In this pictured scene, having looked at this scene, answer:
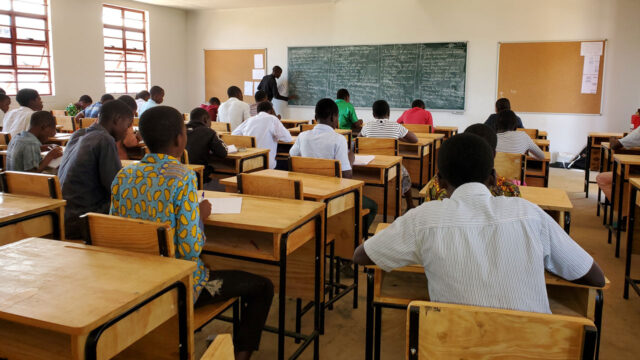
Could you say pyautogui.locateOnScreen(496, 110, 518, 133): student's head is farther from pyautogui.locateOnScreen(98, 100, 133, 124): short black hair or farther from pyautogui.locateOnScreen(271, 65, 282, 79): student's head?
pyautogui.locateOnScreen(271, 65, 282, 79): student's head

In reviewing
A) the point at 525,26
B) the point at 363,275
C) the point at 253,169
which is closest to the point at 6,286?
the point at 363,275

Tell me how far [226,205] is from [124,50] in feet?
28.0

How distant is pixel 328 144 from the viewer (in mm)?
3756

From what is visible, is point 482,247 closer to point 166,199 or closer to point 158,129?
point 166,199

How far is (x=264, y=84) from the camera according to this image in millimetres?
9945

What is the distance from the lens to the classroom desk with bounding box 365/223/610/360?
1.70 metres

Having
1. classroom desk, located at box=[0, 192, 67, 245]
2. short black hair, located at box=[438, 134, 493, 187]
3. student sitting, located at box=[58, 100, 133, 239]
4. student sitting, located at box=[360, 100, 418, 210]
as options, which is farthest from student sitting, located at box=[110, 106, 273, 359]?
student sitting, located at box=[360, 100, 418, 210]

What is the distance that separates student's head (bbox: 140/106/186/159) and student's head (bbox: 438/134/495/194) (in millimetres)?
1057

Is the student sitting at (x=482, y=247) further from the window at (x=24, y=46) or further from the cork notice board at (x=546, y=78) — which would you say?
the window at (x=24, y=46)

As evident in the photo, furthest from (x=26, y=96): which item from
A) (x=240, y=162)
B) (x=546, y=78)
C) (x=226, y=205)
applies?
(x=546, y=78)

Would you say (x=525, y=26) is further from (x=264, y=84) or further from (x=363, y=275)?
(x=363, y=275)

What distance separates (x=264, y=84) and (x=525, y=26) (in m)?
4.73

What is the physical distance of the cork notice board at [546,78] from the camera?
7938 mm

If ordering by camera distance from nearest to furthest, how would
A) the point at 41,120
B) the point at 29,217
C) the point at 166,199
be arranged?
the point at 166,199
the point at 29,217
the point at 41,120
